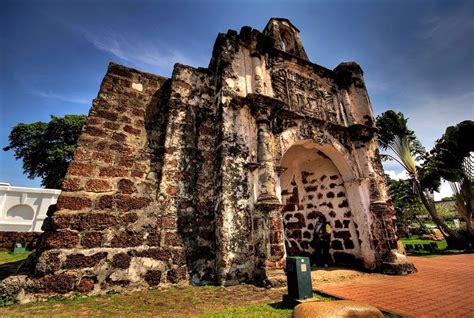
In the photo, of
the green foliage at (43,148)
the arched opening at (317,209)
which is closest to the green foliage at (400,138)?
the arched opening at (317,209)

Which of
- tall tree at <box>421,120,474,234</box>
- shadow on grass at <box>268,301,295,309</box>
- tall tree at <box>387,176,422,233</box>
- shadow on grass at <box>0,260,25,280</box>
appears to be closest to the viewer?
shadow on grass at <box>268,301,295,309</box>

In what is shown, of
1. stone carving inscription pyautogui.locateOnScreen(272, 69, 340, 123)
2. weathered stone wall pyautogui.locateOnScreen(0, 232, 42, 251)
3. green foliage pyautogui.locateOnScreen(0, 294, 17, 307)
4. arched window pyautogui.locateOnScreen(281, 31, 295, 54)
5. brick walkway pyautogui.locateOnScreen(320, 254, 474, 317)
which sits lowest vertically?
brick walkway pyautogui.locateOnScreen(320, 254, 474, 317)

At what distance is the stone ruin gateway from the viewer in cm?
332

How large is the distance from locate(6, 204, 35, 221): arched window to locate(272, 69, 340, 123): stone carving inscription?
65.2ft

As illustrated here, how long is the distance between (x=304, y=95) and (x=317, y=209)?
3469 millimetres

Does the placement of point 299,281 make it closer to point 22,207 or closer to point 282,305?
point 282,305

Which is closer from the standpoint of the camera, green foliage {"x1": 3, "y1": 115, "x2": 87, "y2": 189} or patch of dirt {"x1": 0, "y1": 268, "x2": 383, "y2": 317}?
patch of dirt {"x1": 0, "y1": 268, "x2": 383, "y2": 317}

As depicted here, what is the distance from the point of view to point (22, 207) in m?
16.1

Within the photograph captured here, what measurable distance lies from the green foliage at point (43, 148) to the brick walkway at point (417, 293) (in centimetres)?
2191

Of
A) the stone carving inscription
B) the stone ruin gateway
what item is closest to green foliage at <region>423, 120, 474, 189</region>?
the stone ruin gateway

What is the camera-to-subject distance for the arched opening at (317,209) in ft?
19.9

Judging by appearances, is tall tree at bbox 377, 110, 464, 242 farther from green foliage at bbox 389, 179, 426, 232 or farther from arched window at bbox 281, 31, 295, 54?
green foliage at bbox 389, 179, 426, 232

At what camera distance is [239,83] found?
5.06 m

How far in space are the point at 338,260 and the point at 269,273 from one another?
352 cm
